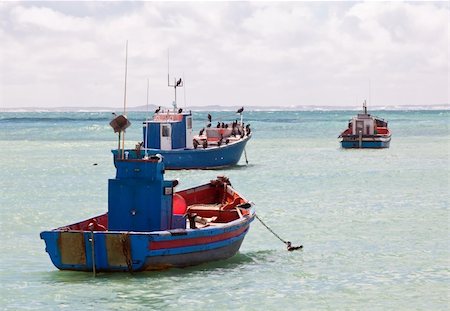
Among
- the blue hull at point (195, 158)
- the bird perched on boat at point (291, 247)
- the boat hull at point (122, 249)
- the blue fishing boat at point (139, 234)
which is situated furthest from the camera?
the blue hull at point (195, 158)

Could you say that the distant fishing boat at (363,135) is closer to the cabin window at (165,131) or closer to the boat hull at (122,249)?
the cabin window at (165,131)

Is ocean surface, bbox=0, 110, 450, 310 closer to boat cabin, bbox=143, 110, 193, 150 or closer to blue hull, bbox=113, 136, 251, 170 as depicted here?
blue hull, bbox=113, 136, 251, 170

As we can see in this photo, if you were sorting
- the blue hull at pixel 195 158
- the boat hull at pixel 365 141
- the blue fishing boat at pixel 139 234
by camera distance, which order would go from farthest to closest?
the boat hull at pixel 365 141 → the blue hull at pixel 195 158 → the blue fishing boat at pixel 139 234

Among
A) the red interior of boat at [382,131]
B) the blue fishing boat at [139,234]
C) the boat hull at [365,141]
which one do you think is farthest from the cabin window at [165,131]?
the red interior of boat at [382,131]

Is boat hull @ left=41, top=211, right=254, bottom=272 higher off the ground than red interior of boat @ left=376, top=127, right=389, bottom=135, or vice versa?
red interior of boat @ left=376, top=127, right=389, bottom=135

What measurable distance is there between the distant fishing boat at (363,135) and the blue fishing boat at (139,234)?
4741cm

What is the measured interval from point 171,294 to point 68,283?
2167 mm

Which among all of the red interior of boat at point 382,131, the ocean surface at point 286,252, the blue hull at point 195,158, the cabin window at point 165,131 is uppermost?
the cabin window at point 165,131

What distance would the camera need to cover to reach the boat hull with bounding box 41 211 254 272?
17.5 meters

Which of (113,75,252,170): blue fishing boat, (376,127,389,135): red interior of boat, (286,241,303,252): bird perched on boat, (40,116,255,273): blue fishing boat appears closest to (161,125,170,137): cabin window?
(113,75,252,170): blue fishing boat

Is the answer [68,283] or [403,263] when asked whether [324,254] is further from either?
[68,283]

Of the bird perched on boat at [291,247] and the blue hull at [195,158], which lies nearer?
the bird perched on boat at [291,247]

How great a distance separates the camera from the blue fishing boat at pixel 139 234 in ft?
57.7

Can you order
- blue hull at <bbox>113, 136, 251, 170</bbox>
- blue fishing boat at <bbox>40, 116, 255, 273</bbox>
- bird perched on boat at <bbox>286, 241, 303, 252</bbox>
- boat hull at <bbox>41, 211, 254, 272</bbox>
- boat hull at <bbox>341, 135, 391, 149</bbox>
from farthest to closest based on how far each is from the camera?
boat hull at <bbox>341, 135, 391, 149</bbox> < blue hull at <bbox>113, 136, 251, 170</bbox> < bird perched on boat at <bbox>286, 241, 303, 252</bbox> < blue fishing boat at <bbox>40, 116, 255, 273</bbox> < boat hull at <bbox>41, 211, 254, 272</bbox>
